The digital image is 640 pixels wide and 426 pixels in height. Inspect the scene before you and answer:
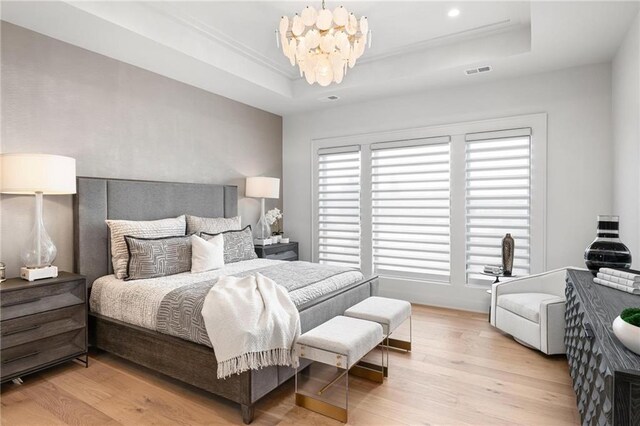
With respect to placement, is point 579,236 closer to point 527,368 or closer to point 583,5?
point 527,368

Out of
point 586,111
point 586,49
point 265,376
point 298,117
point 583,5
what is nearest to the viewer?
point 265,376

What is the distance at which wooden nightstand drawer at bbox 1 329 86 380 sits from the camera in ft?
7.98

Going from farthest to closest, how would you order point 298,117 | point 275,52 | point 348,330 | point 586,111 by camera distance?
point 298,117, point 275,52, point 586,111, point 348,330

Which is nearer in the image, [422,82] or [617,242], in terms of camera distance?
[617,242]

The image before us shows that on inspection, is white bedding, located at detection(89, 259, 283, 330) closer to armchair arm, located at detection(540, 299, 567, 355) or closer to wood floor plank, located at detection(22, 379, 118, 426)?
wood floor plank, located at detection(22, 379, 118, 426)

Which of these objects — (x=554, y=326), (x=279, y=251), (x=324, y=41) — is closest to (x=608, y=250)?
(x=554, y=326)

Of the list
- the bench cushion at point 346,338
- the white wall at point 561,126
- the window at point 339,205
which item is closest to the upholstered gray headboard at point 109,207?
the window at point 339,205

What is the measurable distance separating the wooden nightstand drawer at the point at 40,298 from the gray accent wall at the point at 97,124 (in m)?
0.45

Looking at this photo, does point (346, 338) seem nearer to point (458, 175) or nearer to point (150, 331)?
point (150, 331)

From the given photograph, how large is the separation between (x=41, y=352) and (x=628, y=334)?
11.4ft

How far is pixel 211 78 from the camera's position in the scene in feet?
13.2

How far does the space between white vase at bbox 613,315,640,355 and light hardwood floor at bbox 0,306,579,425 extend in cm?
106

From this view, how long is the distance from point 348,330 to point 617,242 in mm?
1972

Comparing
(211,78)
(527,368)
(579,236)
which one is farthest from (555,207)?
(211,78)
